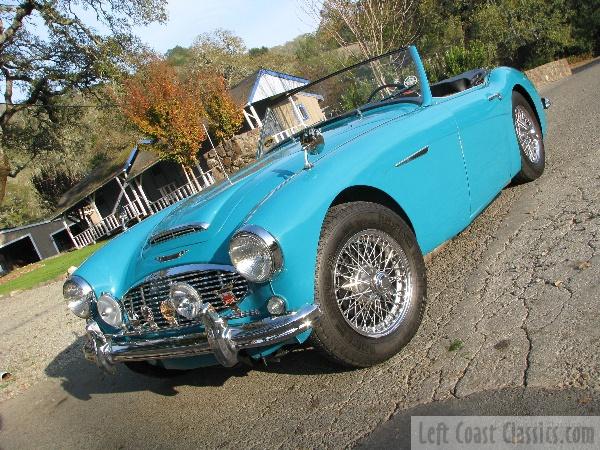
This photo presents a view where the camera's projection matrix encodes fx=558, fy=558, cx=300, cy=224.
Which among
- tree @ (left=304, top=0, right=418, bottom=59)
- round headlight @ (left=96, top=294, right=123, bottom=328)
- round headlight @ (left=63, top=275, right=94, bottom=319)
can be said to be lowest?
round headlight @ (left=96, top=294, right=123, bottom=328)

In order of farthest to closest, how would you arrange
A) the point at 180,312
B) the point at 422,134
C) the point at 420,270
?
the point at 422,134 → the point at 420,270 → the point at 180,312

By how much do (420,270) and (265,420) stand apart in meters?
1.20

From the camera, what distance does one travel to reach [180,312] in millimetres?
2881

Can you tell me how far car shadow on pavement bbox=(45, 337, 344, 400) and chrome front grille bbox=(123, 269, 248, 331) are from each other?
0.41 meters

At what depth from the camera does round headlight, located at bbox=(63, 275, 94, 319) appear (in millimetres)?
3453

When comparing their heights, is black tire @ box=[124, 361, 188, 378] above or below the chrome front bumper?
below

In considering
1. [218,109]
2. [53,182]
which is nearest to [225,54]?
[53,182]

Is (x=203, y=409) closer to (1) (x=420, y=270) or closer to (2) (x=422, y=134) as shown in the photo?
(1) (x=420, y=270)

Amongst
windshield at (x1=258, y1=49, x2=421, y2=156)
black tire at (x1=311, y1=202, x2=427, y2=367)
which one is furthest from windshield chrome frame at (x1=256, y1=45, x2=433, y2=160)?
black tire at (x1=311, y1=202, x2=427, y2=367)

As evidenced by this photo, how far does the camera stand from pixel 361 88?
15.6 ft

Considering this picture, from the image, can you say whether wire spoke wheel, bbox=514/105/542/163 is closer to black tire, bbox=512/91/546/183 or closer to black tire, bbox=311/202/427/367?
black tire, bbox=512/91/546/183

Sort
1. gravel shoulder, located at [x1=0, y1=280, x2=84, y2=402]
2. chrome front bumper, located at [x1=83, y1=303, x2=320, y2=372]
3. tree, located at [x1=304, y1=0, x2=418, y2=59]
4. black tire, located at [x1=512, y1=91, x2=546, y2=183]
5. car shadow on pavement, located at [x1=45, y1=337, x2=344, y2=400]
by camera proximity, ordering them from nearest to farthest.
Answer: chrome front bumper, located at [x1=83, y1=303, x2=320, y2=372], car shadow on pavement, located at [x1=45, y1=337, x2=344, y2=400], black tire, located at [x1=512, y1=91, x2=546, y2=183], gravel shoulder, located at [x1=0, y1=280, x2=84, y2=402], tree, located at [x1=304, y1=0, x2=418, y2=59]

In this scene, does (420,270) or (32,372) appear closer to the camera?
(420,270)

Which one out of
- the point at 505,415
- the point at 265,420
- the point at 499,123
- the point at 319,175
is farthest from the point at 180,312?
the point at 499,123
